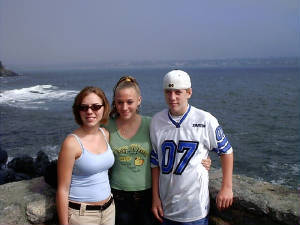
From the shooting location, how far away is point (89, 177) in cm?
267

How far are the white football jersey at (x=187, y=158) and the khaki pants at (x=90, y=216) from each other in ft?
1.81

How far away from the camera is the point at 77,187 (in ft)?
8.68

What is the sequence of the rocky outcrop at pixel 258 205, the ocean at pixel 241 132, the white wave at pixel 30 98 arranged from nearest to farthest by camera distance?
the rocky outcrop at pixel 258 205 < the ocean at pixel 241 132 < the white wave at pixel 30 98

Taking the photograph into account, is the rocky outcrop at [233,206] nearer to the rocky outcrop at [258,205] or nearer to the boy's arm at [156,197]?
the rocky outcrop at [258,205]

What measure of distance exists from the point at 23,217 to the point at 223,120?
101ft

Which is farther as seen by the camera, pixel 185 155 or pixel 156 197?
pixel 156 197

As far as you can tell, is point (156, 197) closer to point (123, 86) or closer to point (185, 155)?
point (185, 155)

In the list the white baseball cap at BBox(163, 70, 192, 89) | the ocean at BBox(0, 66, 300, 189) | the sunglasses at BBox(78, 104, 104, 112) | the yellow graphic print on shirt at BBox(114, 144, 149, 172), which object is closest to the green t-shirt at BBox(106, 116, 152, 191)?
the yellow graphic print on shirt at BBox(114, 144, 149, 172)

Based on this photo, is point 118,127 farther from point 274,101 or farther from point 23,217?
point 274,101

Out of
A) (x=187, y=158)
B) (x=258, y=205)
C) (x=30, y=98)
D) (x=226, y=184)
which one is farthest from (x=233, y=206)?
(x=30, y=98)

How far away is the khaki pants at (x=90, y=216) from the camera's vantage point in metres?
2.63

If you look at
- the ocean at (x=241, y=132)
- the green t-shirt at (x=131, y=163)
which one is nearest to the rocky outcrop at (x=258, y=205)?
the green t-shirt at (x=131, y=163)

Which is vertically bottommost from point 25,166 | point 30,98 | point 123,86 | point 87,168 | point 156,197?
point 30,98

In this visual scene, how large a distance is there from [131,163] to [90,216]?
59cm
